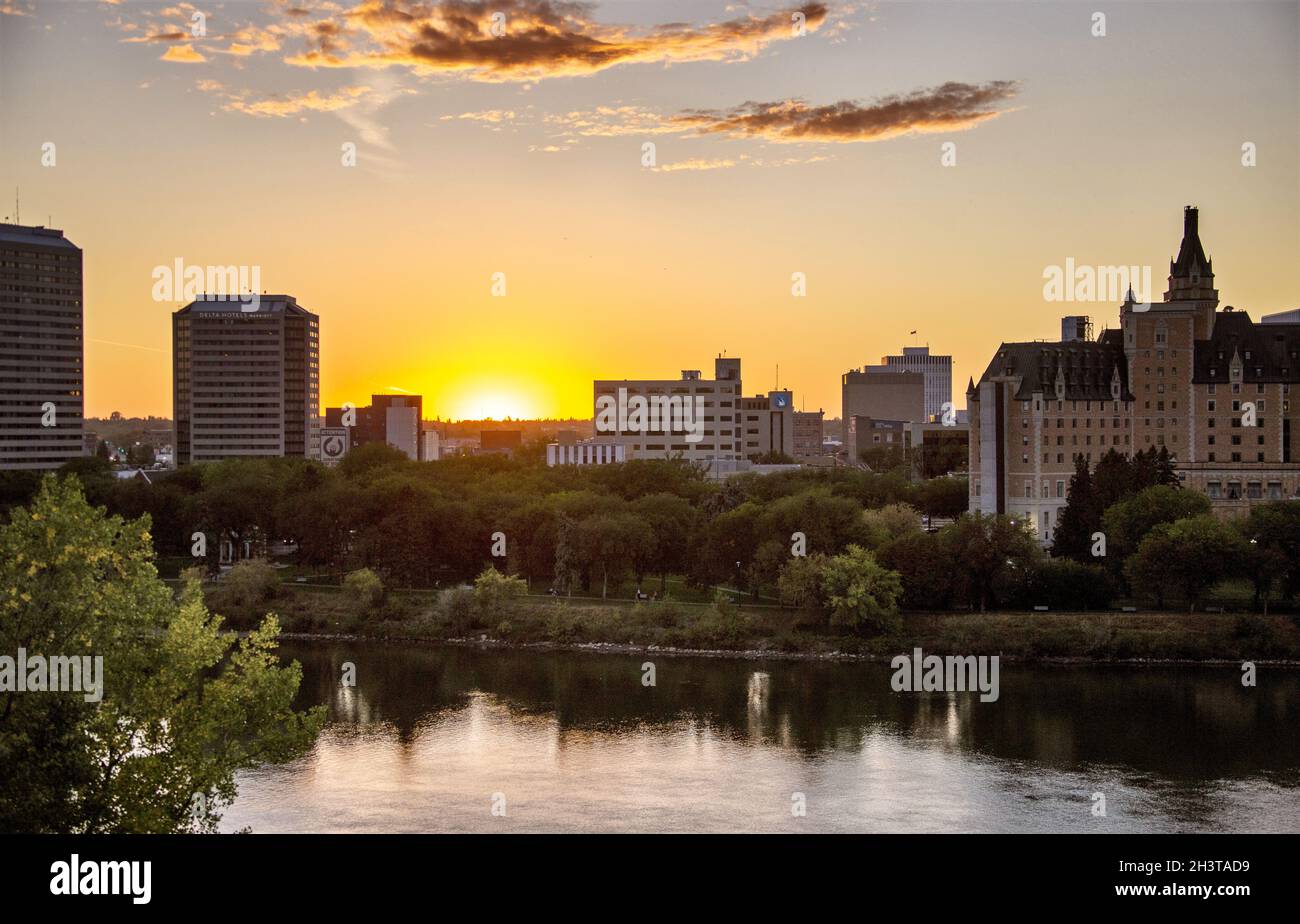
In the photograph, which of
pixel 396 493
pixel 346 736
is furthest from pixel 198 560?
pixel 346 736

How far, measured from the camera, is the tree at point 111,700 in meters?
9.31

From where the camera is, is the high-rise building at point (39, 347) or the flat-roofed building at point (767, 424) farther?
the flat-roofed building at point (767, 424)

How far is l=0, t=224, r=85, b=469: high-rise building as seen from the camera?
66625 millimetres

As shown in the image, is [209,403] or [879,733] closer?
[879,733]

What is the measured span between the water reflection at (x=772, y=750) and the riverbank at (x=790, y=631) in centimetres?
91

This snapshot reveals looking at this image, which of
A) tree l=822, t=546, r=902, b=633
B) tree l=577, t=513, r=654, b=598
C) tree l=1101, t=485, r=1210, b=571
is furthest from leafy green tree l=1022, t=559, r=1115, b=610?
tree l=577, t=513, r=654, b=598

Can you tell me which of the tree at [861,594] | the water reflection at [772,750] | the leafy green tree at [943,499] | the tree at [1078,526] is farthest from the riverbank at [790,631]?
the leafy green tree at [943,499]

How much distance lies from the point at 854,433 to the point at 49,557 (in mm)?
92766

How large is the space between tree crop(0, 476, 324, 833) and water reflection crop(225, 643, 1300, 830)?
524 centimetres

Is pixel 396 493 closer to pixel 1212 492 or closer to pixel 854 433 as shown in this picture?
pixel 1212 492

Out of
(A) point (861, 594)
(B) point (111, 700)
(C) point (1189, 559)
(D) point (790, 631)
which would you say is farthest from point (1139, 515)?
(B) point (111, 700)

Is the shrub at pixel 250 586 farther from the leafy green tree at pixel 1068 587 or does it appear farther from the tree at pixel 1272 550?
the tree at pixel 1272 550

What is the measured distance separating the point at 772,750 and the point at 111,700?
12634 millimetres

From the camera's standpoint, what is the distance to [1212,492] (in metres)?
41.1
